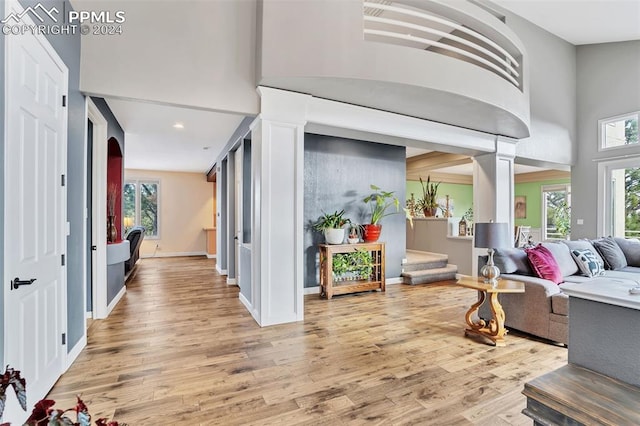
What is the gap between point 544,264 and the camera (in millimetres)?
3322

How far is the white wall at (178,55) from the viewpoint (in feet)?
9.35

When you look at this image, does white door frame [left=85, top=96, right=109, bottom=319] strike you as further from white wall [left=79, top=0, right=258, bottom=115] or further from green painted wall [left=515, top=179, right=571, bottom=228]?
green painted wall [left=515, top=179, right=571, bottom=228]

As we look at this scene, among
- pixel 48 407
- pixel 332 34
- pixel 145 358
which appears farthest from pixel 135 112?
pixel 48 407

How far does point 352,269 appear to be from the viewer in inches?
190

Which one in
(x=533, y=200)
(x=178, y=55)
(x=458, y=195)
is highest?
(x=178, y=55)

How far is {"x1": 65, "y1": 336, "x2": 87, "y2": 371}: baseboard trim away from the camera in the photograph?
251cm

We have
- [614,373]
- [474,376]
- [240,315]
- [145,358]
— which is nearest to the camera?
[614,373]

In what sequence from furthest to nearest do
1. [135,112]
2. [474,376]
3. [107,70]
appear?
1. [135,112]
2. [107,70]
3. [474,376]

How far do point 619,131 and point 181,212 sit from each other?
10.8m

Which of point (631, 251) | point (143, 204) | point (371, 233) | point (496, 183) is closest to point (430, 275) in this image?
point (371, 233)

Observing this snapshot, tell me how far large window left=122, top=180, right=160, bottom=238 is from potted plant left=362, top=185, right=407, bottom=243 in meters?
6.83

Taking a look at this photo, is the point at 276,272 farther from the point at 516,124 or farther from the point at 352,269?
the point at 516,124

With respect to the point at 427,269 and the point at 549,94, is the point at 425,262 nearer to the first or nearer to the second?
the point at 427,269

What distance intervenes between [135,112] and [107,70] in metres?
1.32
